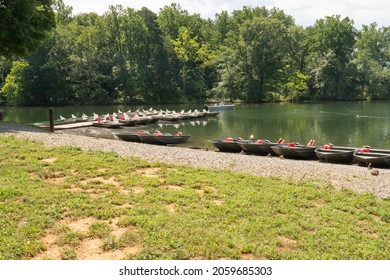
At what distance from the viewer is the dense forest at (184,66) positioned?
67000mm

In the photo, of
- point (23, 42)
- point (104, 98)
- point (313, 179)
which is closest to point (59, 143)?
point (23, 42)

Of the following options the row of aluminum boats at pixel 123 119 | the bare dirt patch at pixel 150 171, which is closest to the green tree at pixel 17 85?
the row of aluminum boats at pixel 123 119

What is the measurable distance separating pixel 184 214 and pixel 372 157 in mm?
13488

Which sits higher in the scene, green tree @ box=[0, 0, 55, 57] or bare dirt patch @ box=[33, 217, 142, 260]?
green tree @ box=[0, 0, 55, 57]

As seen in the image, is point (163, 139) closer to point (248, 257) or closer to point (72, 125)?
point (72, 125)

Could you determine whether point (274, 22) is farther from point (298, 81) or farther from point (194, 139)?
point (194, 139)

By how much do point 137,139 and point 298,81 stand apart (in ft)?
176

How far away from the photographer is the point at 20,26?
67.0 ft

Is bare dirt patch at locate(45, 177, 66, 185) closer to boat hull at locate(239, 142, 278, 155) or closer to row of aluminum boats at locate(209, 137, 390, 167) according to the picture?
row of aluminum boats at locate(209, 137, 390, 167)

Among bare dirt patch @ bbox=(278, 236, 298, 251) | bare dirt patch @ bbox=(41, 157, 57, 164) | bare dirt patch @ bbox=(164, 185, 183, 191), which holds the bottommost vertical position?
bare dirt patch @ bbox=(278, 236, 298, 251)

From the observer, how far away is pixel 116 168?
1131 cm

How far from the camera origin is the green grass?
5965 millimetres

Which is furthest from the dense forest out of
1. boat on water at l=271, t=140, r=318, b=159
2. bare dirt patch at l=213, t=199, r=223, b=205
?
bare dirt patch at l=213, t=199, r=223, b=205

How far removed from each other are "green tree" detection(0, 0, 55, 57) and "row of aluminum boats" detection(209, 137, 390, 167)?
1247 centimetres
